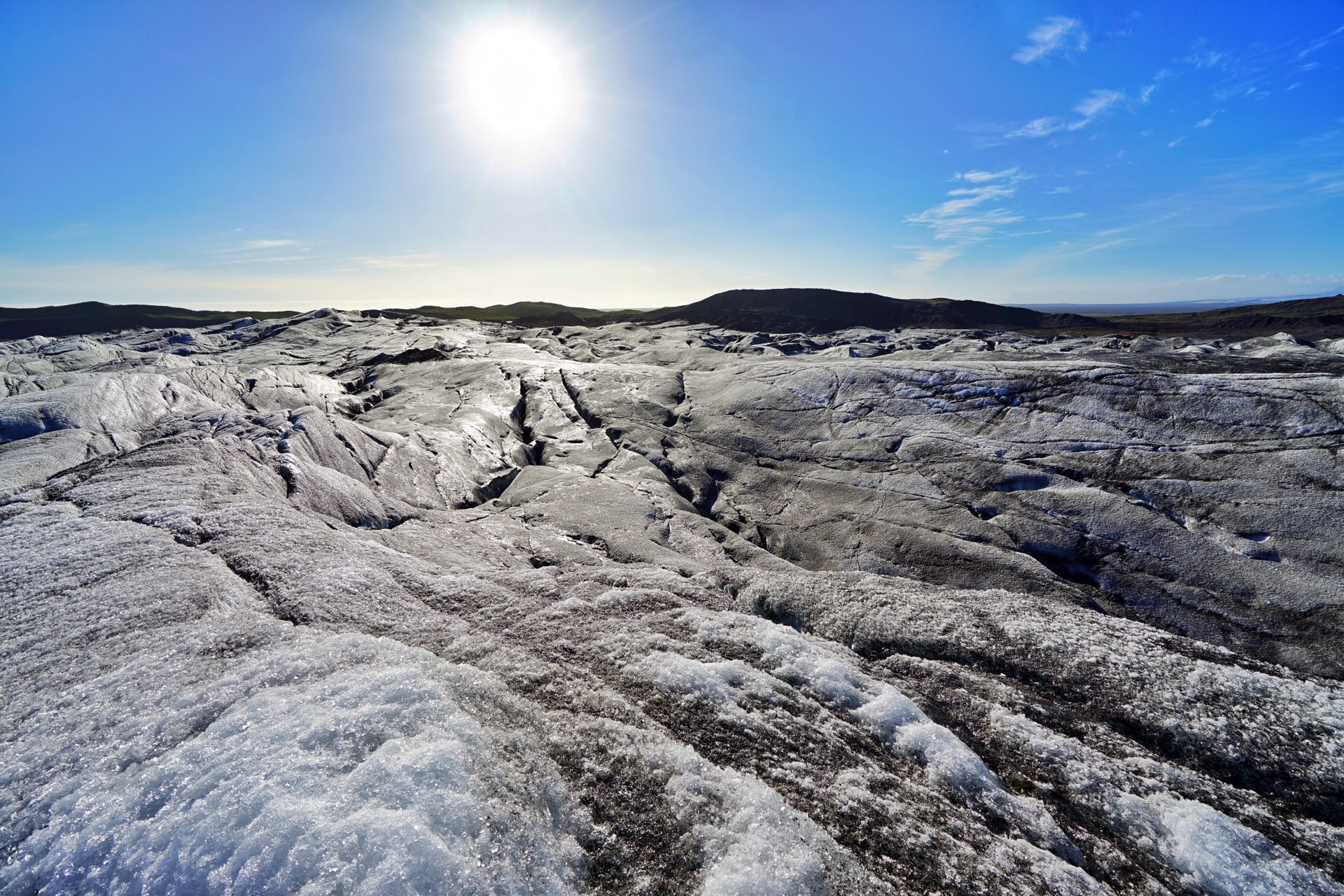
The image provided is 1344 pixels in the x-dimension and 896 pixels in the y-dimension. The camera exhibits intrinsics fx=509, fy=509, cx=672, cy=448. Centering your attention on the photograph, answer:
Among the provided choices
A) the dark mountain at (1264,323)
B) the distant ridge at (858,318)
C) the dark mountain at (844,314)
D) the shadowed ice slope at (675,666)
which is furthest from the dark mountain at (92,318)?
the dark mountain at (1264,323)

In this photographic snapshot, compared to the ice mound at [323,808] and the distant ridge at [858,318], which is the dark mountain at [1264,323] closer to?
the distant ridge at [858,318]

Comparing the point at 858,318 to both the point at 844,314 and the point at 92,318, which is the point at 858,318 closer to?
the point at 844,314

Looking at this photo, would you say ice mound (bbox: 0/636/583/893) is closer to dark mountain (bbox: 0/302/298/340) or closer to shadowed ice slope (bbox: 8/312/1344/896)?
shadowed ice slope (bbox: 8/312/1344/896)

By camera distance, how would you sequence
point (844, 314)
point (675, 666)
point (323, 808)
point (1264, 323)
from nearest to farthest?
point (323, 808)
point (675, 666)
point (1264, 323)
point (844, 314)

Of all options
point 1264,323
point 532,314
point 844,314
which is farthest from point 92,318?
point 1264,323

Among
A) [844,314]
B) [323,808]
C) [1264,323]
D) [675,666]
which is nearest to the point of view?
[323,808]

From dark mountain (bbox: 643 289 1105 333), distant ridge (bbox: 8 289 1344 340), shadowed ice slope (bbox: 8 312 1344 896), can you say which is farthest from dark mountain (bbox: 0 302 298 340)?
shadowed ice slope (bbox: 8 312 1344 896)
